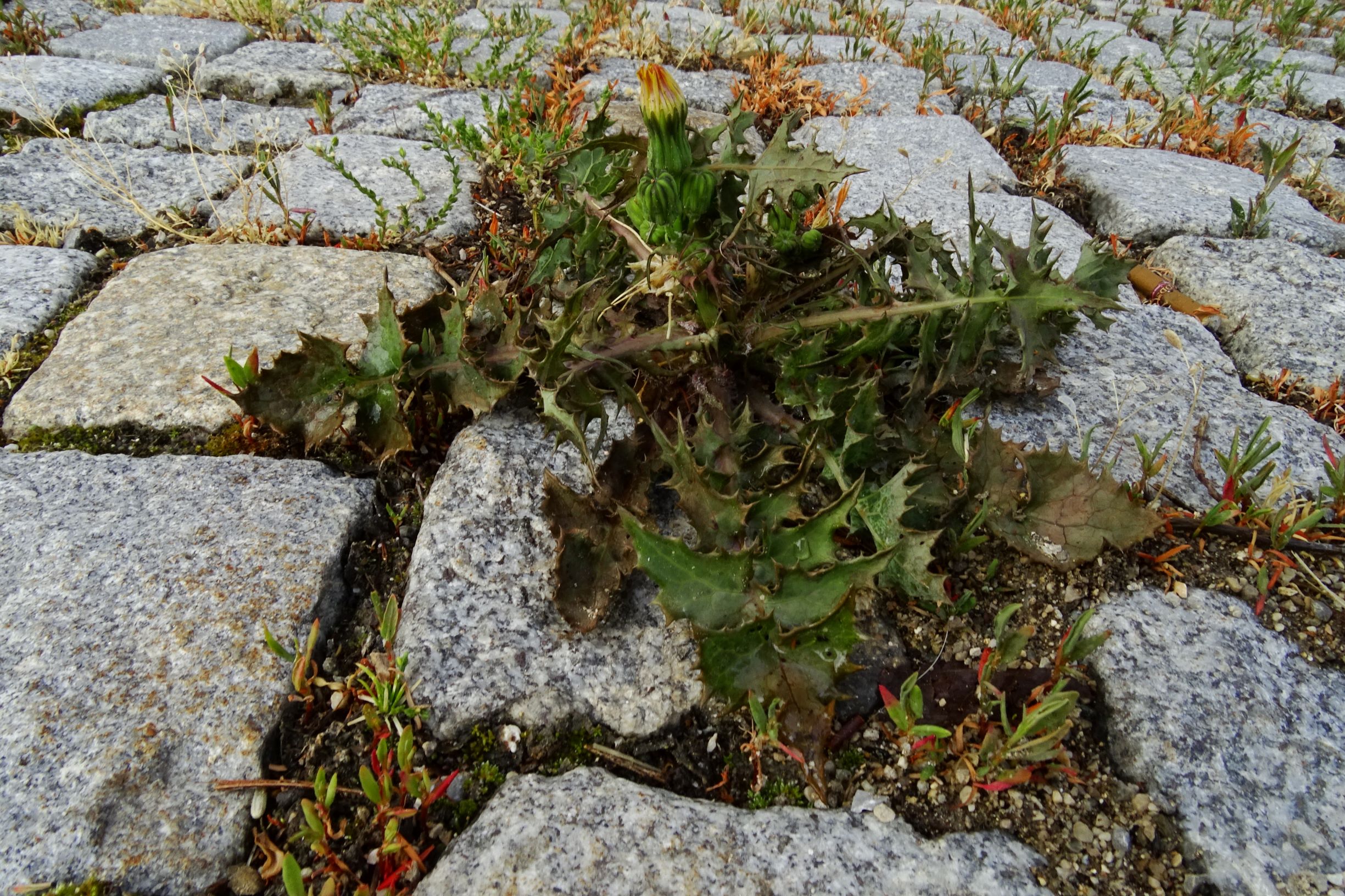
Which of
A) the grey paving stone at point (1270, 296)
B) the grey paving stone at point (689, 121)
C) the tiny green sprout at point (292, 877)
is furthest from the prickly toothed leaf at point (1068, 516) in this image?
the grey paving stone at point (689, 121)

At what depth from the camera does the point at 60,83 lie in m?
3.23

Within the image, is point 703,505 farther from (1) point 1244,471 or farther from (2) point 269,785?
(1) point 1244,471

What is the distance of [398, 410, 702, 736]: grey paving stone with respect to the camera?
142cm

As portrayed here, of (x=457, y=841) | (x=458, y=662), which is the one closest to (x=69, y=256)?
(x=458, y=662)

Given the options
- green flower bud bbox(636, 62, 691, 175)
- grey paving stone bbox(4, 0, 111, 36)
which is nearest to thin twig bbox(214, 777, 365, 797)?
green flower bud bbox(636, 62, 691, 175)

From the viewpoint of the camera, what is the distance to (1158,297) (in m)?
2.49

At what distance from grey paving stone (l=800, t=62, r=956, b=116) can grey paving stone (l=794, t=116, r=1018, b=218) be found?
204mm

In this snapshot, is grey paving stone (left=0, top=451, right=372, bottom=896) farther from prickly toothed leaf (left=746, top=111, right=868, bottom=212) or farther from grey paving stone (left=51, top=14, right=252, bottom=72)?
grey paving stone (left=51, top=14, right=252, bottom=72)

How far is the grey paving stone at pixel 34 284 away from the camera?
7.07ft

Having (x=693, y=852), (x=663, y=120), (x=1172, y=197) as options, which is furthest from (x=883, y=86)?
(x=693, y=852)

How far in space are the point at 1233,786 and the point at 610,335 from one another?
1.36 meters

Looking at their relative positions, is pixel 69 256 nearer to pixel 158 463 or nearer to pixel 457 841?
pixel 158 463

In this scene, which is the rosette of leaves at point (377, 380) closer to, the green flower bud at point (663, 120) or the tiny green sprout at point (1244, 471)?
the green flower bud at point (663, 120)

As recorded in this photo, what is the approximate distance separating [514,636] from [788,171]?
1107 millimetres
